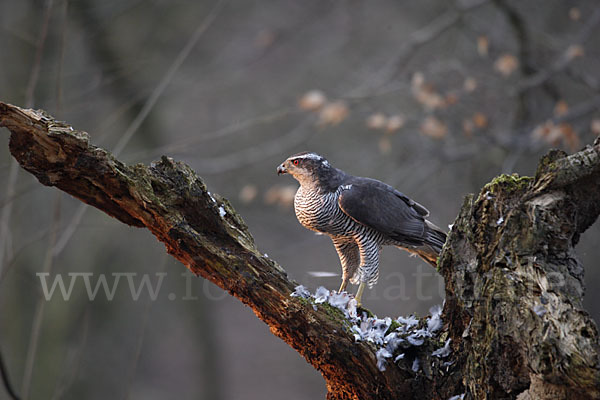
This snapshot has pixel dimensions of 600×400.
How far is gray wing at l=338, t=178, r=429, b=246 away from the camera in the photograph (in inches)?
117

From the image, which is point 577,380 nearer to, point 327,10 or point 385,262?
point 327,10

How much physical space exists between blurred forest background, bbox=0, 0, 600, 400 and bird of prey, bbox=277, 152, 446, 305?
0.76m

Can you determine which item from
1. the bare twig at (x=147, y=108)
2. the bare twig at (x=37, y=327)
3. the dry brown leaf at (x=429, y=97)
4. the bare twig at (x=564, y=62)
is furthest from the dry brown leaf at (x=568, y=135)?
the bare twig at (x=37, y=327)

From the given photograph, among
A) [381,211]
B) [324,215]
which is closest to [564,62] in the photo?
[381,211]

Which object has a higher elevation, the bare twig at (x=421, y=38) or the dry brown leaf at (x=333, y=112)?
the bare twig at (x=421, y=38)

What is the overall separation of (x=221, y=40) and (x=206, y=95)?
145cm

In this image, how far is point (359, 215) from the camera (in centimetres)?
296

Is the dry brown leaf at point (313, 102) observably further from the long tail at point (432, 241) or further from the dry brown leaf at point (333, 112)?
the long tail at point (432, 241)

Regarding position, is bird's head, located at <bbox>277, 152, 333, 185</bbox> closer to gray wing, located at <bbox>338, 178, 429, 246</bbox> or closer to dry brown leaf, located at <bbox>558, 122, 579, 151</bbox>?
gray wing, located at <bbox>338, 178, 429, 246</bbox>

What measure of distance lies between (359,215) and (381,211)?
14 cm

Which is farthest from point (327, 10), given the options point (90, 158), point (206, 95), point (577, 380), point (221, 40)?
point (577, 380)

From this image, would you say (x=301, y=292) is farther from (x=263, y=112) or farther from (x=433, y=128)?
(x=263, y=112)

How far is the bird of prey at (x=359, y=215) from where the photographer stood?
296cm

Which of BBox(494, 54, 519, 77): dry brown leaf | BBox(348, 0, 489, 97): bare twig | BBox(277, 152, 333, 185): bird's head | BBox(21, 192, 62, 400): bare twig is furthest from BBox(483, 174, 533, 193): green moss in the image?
BBox(348, 0, 489, 97): bare twig
